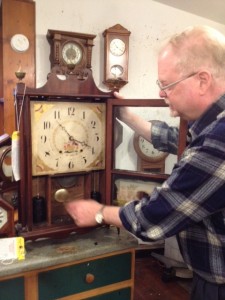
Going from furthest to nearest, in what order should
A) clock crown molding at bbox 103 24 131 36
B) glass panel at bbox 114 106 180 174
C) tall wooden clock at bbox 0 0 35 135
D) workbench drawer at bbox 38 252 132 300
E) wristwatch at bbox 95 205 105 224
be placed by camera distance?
1. clock crown molding at bbox 103 24 131 36
2. tall wooden clock at bbox 0 0 35 135
3. glass panel at bbox 114 106 180 174
4. workbench drawer at bbox 38 252 132 300
5. wristwatch at bbox 95 205 105 224

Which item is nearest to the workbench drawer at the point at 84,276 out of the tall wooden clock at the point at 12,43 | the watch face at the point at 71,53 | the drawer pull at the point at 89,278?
the drawer pull at the point at 89,278

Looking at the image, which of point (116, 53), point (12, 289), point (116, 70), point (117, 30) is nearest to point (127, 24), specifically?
point (117, 30)

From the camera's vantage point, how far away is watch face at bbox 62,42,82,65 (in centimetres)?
214

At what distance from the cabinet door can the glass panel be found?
55 cm

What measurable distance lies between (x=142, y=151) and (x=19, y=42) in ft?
4.09

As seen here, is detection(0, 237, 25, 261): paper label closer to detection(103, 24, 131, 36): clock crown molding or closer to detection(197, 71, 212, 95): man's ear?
detection(197, 71, 212, 95): man's ear

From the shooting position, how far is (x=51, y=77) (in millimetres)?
1117

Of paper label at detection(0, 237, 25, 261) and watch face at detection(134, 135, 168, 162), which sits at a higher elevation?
watch face at detection(134, 135, 168, 162)

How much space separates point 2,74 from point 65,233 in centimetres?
130

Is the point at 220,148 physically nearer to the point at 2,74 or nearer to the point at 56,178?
the point at 56,178

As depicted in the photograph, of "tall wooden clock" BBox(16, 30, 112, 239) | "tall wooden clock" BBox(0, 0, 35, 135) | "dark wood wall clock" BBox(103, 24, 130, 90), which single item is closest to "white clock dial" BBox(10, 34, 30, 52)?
"tall wooden clock" BBox(0, 0, 35, 135)

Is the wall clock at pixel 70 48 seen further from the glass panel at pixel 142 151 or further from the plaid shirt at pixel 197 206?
the plaid shirt at pixel 197 206

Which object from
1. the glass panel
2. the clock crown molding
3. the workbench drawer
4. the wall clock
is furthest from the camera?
the clock crown molding

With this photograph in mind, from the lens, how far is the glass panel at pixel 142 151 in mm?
1261
